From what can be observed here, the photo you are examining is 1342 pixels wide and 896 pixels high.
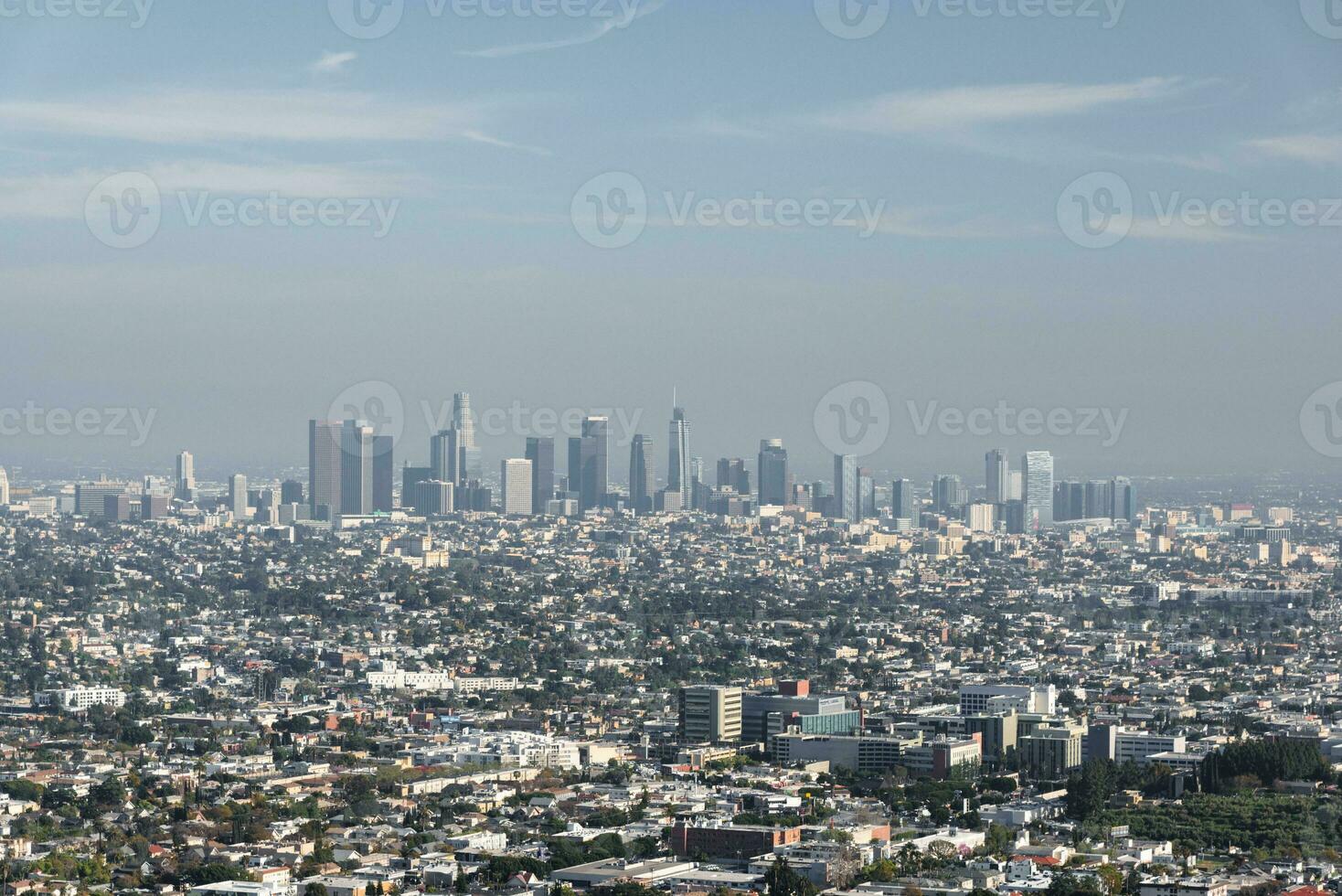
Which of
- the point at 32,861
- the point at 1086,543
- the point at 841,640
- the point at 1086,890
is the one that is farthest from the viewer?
the point at 1086,543

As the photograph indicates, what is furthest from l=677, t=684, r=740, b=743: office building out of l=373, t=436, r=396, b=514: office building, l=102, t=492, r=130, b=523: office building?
l=373, t=436, r=396, b=514: office building

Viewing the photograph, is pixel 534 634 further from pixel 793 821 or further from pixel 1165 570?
pixel 793 821

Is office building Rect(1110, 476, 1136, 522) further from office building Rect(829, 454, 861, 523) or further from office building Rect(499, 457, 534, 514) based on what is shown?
office building Rect(499, 457, 534, 514)

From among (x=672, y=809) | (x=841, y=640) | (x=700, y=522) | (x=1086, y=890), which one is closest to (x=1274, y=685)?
(x=841, y=640)

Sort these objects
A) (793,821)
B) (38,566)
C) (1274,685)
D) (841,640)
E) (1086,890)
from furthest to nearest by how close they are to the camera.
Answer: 1. (38,566)
2. (841,640)
3. (1274,685)
4. (793,821)
5. (1086,890)

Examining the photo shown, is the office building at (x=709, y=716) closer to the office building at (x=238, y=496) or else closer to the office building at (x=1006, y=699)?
the office building at (x=1006, y=699)

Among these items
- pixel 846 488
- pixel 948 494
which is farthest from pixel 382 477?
pixel 948 494
